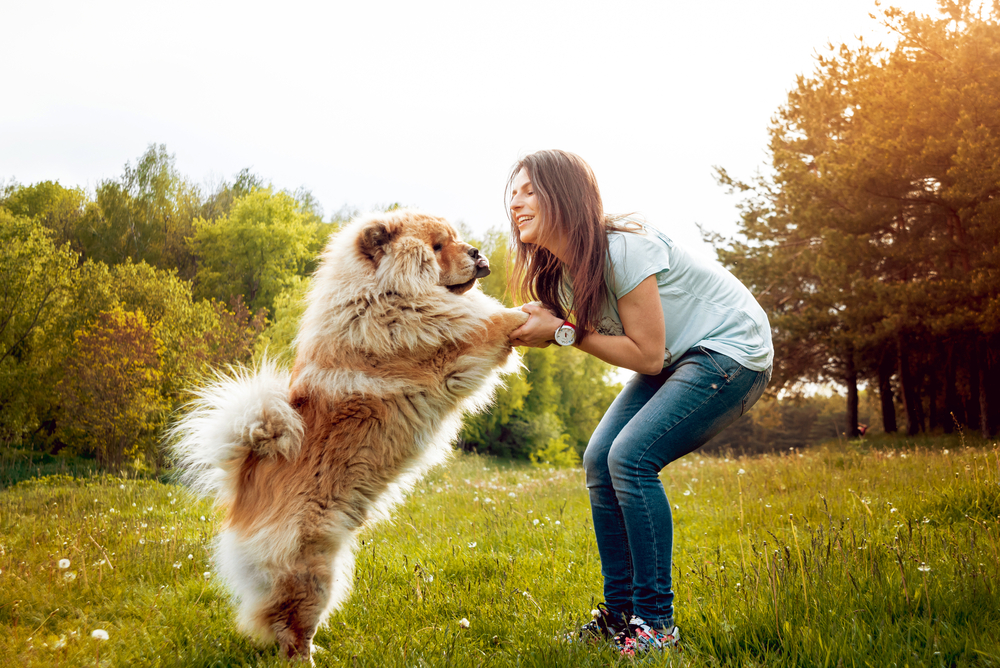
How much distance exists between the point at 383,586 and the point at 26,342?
21.8 metres

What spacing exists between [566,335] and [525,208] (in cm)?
67

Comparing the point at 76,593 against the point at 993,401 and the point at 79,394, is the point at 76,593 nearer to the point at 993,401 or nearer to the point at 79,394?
the point at 79,394

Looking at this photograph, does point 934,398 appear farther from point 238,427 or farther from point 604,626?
point 238,427

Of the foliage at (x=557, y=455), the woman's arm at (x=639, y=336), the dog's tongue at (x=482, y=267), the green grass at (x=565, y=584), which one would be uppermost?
the dog's tongue at (x=482, y=267)

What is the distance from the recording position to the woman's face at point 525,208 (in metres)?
2.96

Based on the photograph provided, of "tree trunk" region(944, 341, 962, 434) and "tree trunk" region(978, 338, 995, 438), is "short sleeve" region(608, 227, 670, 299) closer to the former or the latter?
"tree trunk" region(978, 338, 995, 438)

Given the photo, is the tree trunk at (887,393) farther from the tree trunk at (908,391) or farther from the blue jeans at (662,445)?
the blue jeans at (662,445)

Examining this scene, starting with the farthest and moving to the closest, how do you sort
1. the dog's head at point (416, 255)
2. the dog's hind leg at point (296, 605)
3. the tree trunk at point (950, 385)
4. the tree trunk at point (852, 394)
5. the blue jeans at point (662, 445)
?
the tree trunk at point (852, 394) < the tree trunk at point (950, 385) < the dog's head at point (416, 255) < the dog's hind leg at point (296, 605) < the blue jeans at point (662, 445)

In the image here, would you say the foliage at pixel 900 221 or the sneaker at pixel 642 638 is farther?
the foliage at pixel 900 221

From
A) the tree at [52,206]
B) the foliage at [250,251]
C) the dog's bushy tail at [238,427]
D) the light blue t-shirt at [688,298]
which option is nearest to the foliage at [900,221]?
the light blue t-shirt at [688,298]

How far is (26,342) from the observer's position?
65.2ft

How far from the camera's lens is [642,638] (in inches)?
96.2

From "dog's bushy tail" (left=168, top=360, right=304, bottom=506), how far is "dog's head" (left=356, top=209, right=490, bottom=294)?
2.59 feet

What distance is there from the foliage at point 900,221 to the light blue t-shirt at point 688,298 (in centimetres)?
1344
